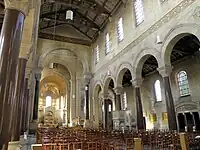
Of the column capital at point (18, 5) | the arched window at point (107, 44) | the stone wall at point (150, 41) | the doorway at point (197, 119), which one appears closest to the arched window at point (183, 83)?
the stone wall at point (150, 41)

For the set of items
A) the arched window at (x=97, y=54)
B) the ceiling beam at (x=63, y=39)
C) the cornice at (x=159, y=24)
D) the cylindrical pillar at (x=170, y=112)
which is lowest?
the cylindrical pillar at (x=170, y=112)

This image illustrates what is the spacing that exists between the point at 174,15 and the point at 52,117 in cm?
2599

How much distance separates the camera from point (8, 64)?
4.39m

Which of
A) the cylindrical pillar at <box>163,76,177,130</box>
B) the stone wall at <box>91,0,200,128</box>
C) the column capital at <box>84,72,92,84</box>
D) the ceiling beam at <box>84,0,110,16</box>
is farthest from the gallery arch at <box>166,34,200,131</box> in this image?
the column capital at <box>84,72,92,84</box>

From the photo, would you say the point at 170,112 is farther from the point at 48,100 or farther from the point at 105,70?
the point at 48,100

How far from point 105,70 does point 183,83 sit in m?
7.26

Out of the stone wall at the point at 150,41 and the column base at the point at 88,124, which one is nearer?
the stone wall at the point at 150,41

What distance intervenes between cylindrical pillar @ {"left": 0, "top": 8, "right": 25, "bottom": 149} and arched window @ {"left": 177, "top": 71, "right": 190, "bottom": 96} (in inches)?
552

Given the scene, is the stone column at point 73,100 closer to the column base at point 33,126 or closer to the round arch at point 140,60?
the column base at point 33,126

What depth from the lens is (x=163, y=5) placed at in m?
10.8

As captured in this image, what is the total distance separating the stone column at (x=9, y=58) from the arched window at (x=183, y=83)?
549 inches

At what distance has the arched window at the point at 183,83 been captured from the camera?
15.1 metres

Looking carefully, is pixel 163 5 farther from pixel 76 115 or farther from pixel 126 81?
pixel 76 115

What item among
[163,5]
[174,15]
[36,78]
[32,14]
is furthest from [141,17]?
[36,78]
